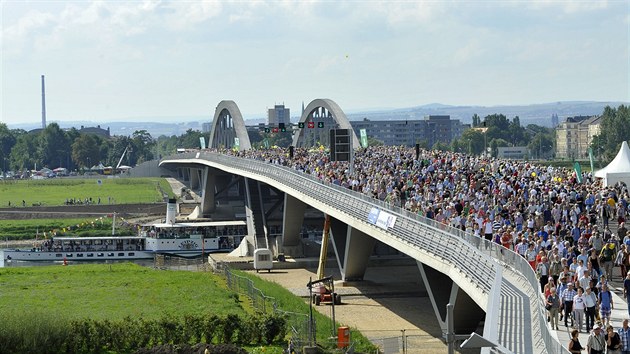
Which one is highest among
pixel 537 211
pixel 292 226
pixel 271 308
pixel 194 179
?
pixel 537 211

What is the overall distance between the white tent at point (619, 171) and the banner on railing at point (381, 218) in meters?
10.2

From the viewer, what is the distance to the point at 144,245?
319ft

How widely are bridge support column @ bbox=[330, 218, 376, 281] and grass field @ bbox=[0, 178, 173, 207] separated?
3281 inches

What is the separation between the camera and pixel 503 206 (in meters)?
41.4

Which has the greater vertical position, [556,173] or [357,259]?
[556,173]

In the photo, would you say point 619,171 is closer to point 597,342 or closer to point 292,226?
point 292,226

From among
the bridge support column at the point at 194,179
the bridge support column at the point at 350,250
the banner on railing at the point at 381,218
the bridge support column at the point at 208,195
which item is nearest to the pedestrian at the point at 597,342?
the banner on railing at the point at 381,218

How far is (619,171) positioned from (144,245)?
51.2m

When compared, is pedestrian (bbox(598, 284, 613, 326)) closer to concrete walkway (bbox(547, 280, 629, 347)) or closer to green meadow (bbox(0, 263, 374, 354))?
concrete walkway (bbox(547, 280, 629, 347))

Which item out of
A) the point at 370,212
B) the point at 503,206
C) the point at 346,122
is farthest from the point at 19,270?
the point at 346,122

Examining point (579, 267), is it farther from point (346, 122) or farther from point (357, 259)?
point (346, 122)

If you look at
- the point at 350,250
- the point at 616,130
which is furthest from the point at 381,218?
the point at 616,130

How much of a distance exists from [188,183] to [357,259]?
406ft

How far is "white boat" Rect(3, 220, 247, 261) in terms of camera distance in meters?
94.1
